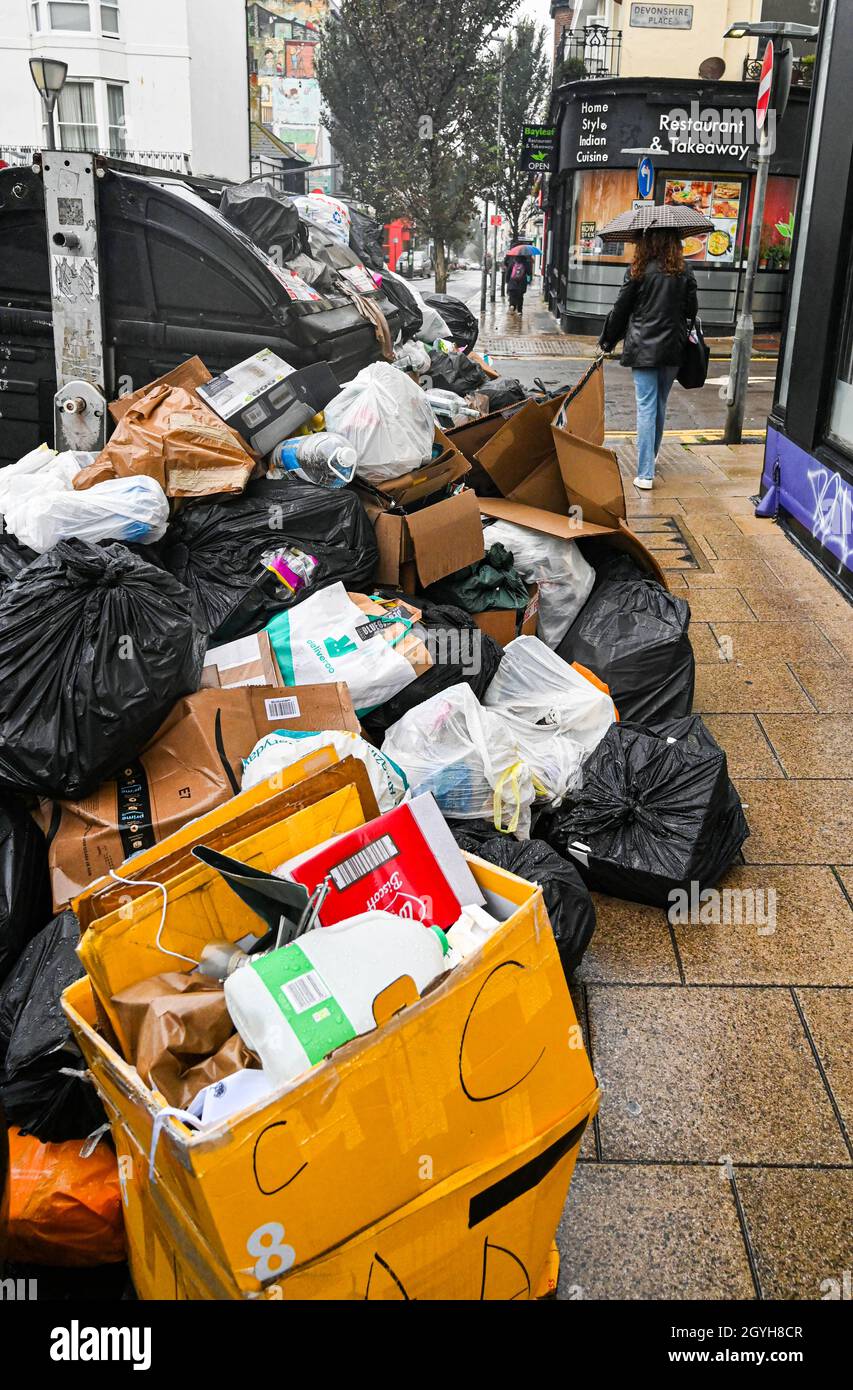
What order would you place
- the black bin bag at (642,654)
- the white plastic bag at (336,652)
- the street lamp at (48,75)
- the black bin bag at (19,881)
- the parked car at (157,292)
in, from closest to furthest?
the black bin bag at (19,881)
the white plastic bag at (336,652)
the black bin bag at (642,654)
the parked car at (157,292)
the street lamp at (48,75)

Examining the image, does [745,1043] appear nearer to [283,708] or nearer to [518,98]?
[283,708]

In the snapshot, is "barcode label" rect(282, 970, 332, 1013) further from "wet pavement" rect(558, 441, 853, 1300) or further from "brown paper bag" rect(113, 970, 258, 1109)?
"wet pavement" rect(558, 441, 853, 1300)

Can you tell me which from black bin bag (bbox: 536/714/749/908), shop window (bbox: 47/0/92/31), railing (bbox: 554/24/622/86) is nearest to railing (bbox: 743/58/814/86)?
railing (bbox: 554/24/622/86)

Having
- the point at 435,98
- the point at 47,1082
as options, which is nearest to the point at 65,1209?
the point at 47,1082

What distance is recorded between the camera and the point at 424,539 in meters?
4.23

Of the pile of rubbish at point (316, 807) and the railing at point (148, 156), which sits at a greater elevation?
the railing at point (148, 156)

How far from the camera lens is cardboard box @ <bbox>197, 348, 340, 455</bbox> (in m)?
4.40

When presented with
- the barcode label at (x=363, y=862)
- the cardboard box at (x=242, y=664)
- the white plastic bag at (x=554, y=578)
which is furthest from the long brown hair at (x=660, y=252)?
the barcode label at (x=363, y=862)

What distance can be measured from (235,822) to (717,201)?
21.2 meters

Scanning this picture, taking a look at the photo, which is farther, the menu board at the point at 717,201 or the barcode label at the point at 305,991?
the menu board at the point at 717,201

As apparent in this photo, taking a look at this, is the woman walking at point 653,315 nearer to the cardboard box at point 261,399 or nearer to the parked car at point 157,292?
the parked car at point 157,292

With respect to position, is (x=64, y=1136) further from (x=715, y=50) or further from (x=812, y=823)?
(x=715, y=50)

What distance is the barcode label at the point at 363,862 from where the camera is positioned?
1838 mm

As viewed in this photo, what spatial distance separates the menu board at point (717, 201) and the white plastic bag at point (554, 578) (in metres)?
17.3
